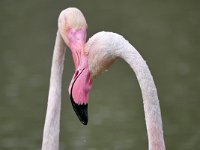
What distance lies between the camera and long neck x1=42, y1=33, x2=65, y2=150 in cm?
580

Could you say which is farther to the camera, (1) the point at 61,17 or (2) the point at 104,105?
(2) the point at 104,105

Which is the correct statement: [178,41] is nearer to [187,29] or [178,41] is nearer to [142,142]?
[187,29]

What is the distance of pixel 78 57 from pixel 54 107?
0.75 metres

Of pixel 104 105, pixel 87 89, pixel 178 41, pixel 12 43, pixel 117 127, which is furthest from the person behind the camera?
pixel 12 43

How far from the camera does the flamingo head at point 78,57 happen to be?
4473 millimetres

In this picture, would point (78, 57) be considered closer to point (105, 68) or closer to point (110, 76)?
point (105, 68)

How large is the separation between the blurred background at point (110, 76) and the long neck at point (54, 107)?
2.31 meters

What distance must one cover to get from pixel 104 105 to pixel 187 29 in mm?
3713

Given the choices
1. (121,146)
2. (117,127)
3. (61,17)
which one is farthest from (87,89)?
(117,127)

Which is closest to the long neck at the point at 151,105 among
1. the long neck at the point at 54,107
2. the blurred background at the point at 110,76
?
the long neck at the point at 54,107

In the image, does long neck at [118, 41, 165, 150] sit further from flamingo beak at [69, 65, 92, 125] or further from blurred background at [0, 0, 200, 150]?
blurred background at [0, 0, 200, 150]

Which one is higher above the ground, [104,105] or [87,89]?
[104,105]

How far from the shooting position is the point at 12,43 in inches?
518

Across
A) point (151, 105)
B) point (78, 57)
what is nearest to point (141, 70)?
point (151, 105)
